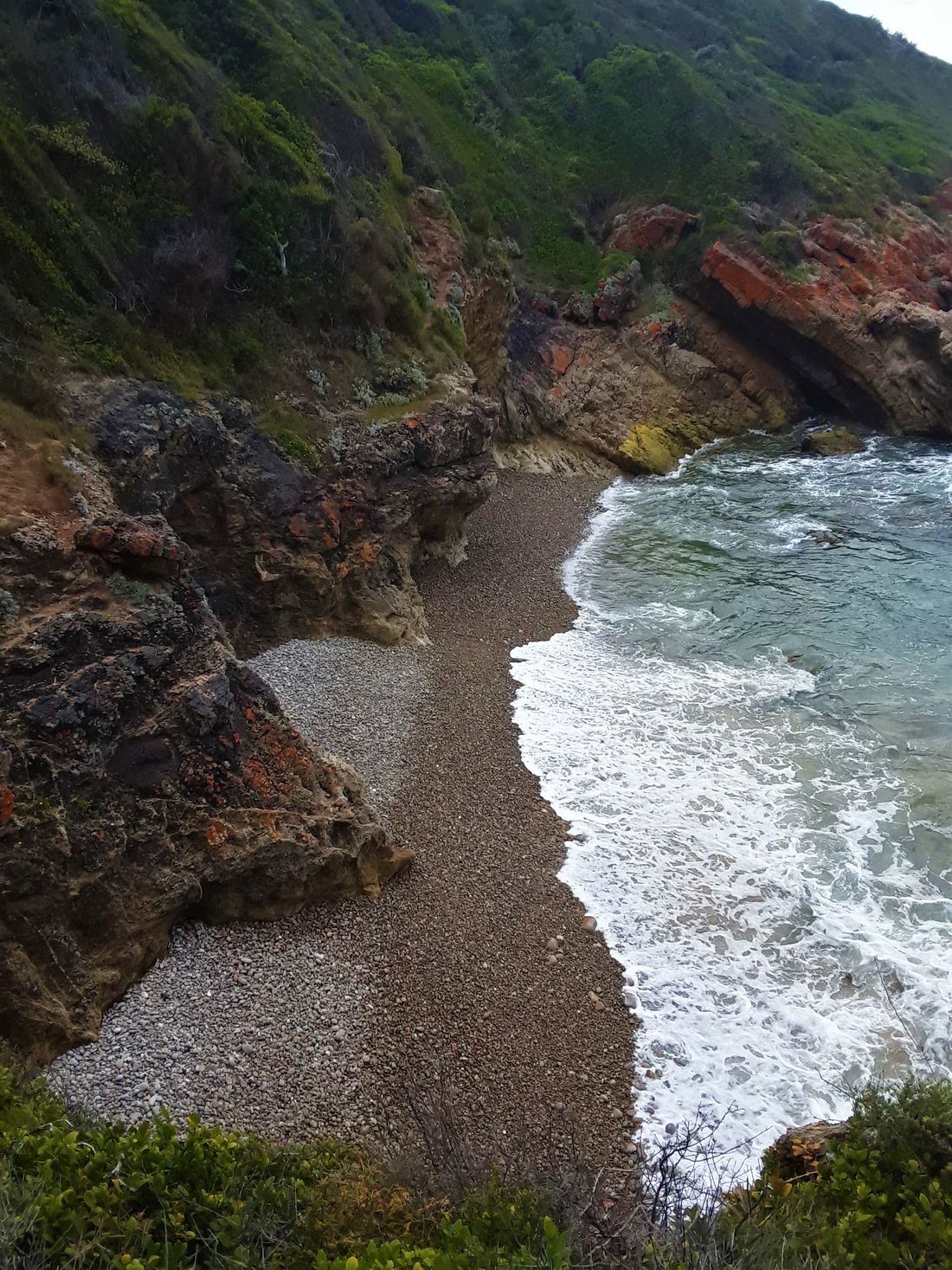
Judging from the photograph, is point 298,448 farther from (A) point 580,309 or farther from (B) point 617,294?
(B) point 617,294

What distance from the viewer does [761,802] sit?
535 inches

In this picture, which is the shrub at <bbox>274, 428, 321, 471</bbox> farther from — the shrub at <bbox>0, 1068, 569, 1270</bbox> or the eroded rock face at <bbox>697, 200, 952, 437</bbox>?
the eroded rock face at <bbox>697, 200, 952, 437</bbox>

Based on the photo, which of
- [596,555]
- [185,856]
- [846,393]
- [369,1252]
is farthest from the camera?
[846,393]

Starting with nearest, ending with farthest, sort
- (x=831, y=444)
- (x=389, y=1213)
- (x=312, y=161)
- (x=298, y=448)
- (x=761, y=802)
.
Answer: (x=389, y=1213), (x=761, y=802), (x=298, y=448), (x=312, y=161), (x=831, y=444)

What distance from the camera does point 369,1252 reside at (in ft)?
15.0

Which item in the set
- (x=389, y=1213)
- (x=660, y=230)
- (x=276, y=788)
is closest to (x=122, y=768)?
(x=276, y=788)

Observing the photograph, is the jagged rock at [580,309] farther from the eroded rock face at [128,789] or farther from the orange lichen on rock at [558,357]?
the eroded rock face at [128,789]

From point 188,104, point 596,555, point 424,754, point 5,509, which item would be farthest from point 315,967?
point 188,104

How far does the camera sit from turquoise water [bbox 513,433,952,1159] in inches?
379

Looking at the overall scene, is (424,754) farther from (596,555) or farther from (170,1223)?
(596,555)

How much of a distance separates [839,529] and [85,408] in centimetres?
2462

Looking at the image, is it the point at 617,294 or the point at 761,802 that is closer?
the point at 761,802

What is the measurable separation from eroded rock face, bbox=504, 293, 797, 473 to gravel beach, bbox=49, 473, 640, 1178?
73.2ft

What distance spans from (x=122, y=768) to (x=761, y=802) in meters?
10.4
